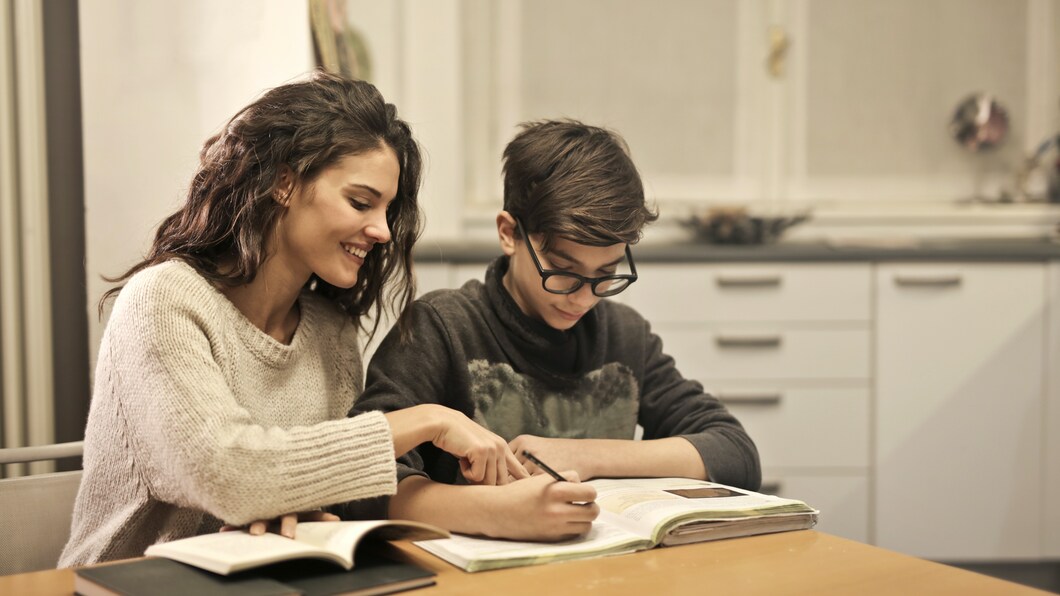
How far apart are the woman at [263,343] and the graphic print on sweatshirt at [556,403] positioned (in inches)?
6.8

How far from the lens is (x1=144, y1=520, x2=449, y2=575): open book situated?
0.81 metres

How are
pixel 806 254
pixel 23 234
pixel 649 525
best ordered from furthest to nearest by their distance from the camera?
A: pixel 806 254, pixel 23 234, pixel 649 525

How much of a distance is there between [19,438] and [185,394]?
0.82 metres

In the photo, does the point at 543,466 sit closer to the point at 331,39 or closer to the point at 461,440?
the point at 461,440

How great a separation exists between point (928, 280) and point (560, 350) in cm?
177

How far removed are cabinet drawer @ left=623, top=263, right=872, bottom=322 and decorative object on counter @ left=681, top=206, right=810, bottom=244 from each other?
27 centimetres

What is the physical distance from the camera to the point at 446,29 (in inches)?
126

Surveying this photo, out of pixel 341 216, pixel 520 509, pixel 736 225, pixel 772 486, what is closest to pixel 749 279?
pixel 736 225

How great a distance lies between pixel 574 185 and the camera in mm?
1345

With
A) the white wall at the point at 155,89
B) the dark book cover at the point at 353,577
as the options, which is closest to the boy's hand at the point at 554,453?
the dark book cover at the point at 353,577

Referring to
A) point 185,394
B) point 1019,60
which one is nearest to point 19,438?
point 185,394

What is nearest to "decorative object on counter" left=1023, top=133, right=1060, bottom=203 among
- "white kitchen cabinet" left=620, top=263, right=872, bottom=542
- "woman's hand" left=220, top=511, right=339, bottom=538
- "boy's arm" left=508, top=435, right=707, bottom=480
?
"white kitchen cabinet" left=620, top=263, right=872, bottom=542

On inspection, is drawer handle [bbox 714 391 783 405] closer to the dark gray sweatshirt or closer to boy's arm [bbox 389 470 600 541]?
the dark gray sweatshirt

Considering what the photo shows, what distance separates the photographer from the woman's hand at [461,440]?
1.10m
